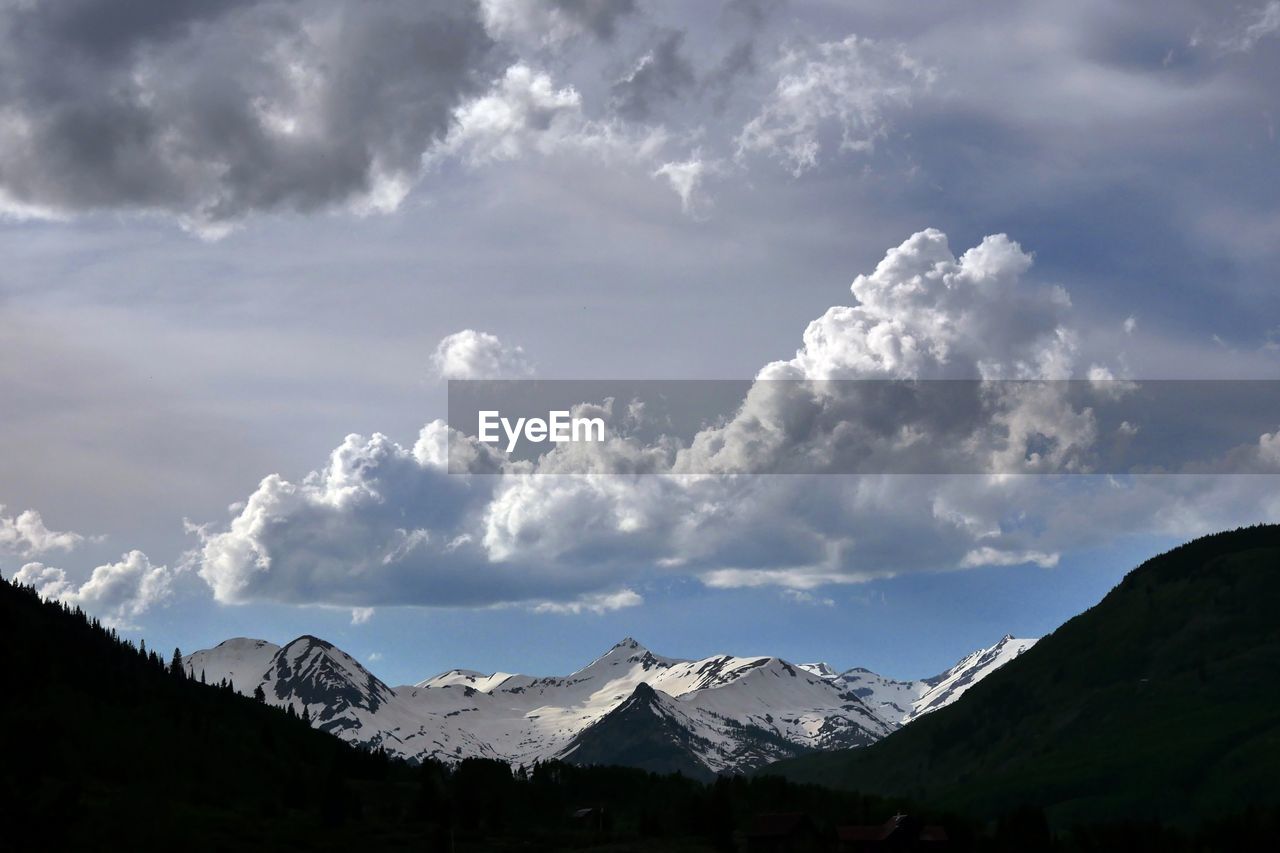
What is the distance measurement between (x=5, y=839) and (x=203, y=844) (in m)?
60.4

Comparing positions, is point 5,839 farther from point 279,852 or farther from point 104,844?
point 279,852

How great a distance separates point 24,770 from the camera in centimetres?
A: 16738

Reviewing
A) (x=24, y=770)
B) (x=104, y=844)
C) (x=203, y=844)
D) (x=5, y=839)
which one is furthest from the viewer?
(x=203, y=844)

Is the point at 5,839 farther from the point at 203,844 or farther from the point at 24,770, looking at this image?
the point at 203,844

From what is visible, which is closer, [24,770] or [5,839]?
[5,839]

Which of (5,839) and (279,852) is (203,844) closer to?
(279,852)

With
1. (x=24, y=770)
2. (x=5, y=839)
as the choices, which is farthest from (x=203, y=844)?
(x=5, y=839)

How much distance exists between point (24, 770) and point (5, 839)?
92.8 ft

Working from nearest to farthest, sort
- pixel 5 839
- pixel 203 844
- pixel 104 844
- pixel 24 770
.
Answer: pixel 5 839 → pixel 24 770 → pixel 104 844 → pixel 203 844

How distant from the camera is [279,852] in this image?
7859 inches

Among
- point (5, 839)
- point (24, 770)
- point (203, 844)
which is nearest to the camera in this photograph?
point (5, 839)

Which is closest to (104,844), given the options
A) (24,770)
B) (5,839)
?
(24,770)

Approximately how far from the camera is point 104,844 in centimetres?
17950

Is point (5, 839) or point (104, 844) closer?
point (5, 839)
